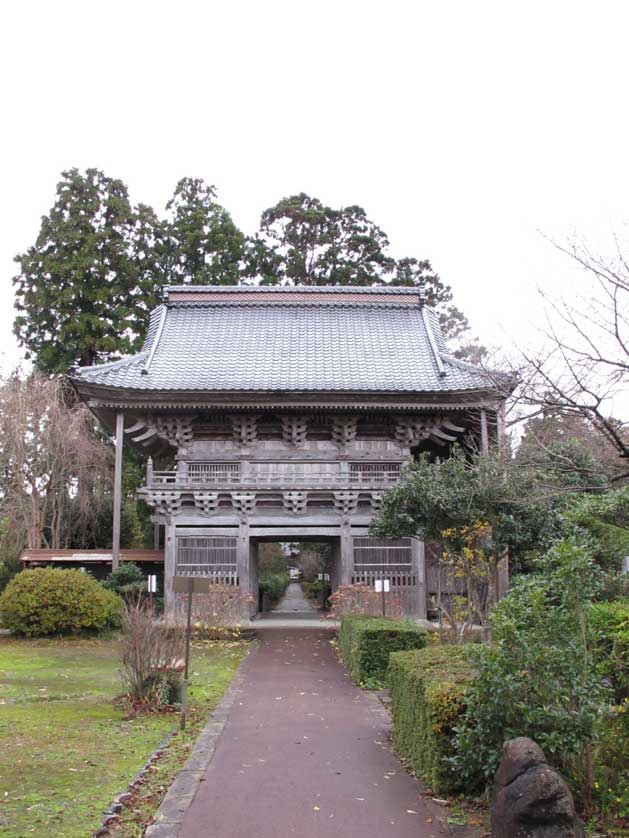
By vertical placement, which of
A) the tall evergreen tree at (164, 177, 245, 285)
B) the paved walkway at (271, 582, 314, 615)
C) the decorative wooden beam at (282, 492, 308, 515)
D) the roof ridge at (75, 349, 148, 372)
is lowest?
the paved walkway at (271, 582, 314, 615)

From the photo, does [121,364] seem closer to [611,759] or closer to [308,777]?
[308,777]

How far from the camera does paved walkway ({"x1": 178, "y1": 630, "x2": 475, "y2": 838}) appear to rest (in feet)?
19.3

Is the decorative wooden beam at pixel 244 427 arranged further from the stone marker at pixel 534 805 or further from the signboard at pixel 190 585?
the stone marker at pixel 534 805

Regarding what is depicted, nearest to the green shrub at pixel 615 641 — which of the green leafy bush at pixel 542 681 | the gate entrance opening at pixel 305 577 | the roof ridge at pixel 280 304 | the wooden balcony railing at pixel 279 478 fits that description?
the green leafy bush at pixel 542 681

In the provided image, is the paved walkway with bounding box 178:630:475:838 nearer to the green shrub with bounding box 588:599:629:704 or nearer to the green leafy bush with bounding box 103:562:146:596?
the green shrub with bounding box 588:599:629:704

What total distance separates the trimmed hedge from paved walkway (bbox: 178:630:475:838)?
0.21 meters

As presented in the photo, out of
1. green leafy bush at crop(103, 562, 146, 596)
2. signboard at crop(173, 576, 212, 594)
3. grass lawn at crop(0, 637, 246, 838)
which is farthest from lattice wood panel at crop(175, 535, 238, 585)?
signboard at crop(173, 576, 212, 594)

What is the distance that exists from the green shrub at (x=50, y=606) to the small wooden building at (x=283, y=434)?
2.68 metres

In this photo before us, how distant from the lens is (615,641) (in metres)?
10.3

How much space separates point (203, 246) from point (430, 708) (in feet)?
112

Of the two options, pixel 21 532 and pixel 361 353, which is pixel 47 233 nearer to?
pixel 21 532

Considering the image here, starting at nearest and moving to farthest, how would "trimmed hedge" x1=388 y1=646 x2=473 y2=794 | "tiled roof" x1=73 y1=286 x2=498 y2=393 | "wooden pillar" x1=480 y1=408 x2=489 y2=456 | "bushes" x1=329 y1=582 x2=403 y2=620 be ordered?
1. "trimmed hedge" x1=388 y1=646 x2=473 y2=794
2. "bushes" x1=329 y1=582 x2=403 y2=620
3. "wooden pillar" x1=480 y1=408 x2=489 y2=456
4. "tiled roof" x1=73 y1=286 x2=498 y2=393

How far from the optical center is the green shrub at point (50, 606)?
61.6 feet

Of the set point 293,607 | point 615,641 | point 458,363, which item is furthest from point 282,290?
point 615,641
